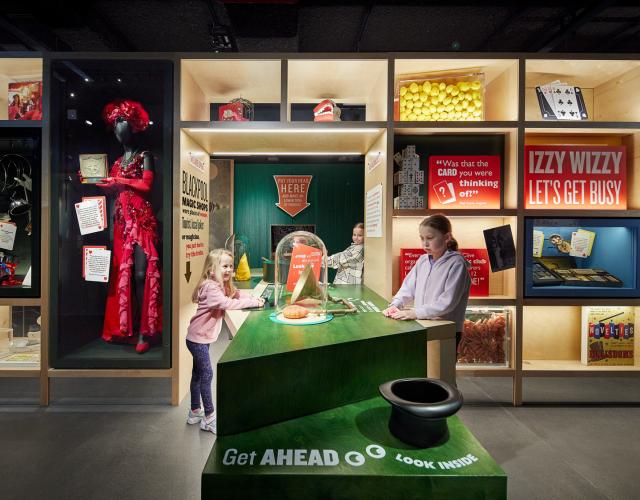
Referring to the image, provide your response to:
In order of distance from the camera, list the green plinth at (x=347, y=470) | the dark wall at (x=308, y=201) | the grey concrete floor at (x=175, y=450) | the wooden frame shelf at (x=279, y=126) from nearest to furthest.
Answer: the green plinth at (x=347, y=470) < the grey concrete floor at (x=175, y=450) < the wooden frame shelf at (x=279, y=126) < the dark wall at (x=308, y=201)

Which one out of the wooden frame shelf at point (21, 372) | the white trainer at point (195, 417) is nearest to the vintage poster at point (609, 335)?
the white trainer at point (195, 417)

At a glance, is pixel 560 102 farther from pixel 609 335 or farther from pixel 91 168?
pixel 91 168

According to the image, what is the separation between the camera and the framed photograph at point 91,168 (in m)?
2.97

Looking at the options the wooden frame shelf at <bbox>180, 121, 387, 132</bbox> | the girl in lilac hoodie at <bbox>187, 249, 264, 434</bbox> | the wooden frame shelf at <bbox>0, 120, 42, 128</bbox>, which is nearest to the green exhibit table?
the girl in lilac hoodie at <bbox>187, 249, 264, 434</bbox>

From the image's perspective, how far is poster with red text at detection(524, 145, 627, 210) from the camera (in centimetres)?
290

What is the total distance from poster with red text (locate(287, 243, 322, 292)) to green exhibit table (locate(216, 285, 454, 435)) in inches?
21.4

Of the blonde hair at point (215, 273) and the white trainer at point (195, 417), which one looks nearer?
the blonde hair at point (215, 273)

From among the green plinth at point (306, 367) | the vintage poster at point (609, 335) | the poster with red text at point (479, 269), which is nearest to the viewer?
the green plinth at point (306, 367)

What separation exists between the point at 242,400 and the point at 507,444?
81.7 inches

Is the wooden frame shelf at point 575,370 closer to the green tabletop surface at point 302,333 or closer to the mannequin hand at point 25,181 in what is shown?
the green tabletop surface at point 302,333

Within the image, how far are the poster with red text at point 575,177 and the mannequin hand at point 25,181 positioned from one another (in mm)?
4061

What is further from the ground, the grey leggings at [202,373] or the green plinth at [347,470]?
the green plinth at [347,470]

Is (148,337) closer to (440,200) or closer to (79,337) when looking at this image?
(79,337)

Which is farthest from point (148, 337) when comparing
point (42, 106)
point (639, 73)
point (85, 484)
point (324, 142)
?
point (639, 73)
